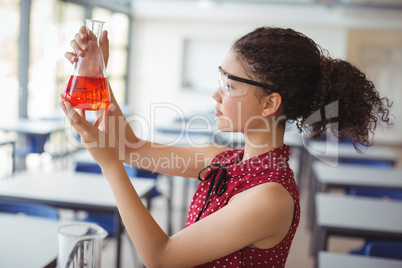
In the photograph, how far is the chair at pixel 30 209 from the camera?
207 centimetres

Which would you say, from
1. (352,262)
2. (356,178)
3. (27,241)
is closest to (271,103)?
(352,262)

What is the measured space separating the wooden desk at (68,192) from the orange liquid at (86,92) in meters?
1.26

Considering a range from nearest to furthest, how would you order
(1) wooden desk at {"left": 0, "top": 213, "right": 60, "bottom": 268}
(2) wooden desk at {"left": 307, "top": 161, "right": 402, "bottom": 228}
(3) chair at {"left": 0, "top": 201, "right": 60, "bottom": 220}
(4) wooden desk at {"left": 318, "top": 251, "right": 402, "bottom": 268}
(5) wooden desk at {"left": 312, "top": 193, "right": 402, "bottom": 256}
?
1. (1) wooden desk at {"left": 0, "top": 213, "right": 60, "bottom": 268}
2. (4) wooden desk at {"left": 318, "top": 251, "right": 402, "bottom": 268}
3. (3) chair at {"left": 0, "top": 201, "right": 60, "bottom": 220}
4. (5) wooden desk at {"left": 312, "top": 193, "right": 402, "bottom": 256}
5. (2) wooden desk at {"left": 307, "top": 161, "right": 402, "bottom": 228}

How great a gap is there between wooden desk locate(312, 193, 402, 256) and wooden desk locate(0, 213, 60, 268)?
4.25ft

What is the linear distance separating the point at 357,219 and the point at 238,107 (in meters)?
1.52

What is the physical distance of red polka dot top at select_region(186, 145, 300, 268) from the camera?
1.06 meters

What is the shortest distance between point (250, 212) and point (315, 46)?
1.48 feet

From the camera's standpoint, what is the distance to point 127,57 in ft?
32.0

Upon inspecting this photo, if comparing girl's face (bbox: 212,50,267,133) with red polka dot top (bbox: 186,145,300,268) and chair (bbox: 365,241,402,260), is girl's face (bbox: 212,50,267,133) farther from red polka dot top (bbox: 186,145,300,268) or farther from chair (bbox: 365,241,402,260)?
chair (bbox: 365,241,402,260)

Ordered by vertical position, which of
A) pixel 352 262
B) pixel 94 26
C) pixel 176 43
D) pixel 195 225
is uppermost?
pixel 176 43

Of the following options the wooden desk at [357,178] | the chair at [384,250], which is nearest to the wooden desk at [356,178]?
the wooden desk at [357,178]

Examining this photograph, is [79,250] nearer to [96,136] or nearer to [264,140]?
[96,136]

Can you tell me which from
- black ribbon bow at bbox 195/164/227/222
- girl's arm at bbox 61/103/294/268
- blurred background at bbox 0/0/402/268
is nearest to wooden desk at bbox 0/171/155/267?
black ribbon bow at bbox 195/164/227/222

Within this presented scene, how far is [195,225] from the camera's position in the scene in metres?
1.03
